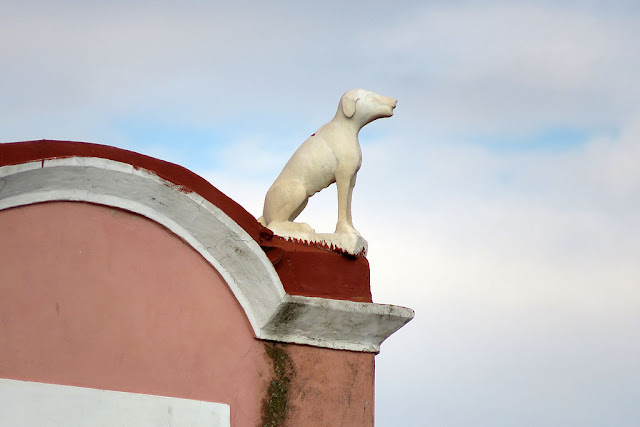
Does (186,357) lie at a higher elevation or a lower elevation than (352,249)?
lower

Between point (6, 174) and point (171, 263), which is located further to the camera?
point (171, 263)

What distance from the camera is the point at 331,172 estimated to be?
8039 mm

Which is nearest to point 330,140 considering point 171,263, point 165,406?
point 171,263

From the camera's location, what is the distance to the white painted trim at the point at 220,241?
21.7 ft

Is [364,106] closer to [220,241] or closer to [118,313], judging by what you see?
[220,241]

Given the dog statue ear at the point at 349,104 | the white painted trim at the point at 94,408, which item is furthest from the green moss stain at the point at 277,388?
the dog statue ear at the point at 349,104

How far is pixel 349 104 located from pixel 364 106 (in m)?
0.10

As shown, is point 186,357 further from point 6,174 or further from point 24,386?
point 6,174

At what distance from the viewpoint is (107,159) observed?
6.79 m

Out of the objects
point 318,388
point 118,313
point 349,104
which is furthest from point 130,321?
point 349,104

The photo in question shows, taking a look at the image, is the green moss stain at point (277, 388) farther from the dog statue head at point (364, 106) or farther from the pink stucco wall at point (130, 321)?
the dog statue head at point (364, 106)

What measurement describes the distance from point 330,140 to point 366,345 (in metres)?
1.40

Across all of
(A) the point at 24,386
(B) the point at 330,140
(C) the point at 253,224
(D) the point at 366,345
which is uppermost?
(B) the point at 330,140

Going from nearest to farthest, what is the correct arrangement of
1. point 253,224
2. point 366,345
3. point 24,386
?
point 24,386
point 253,224
point 366,345
